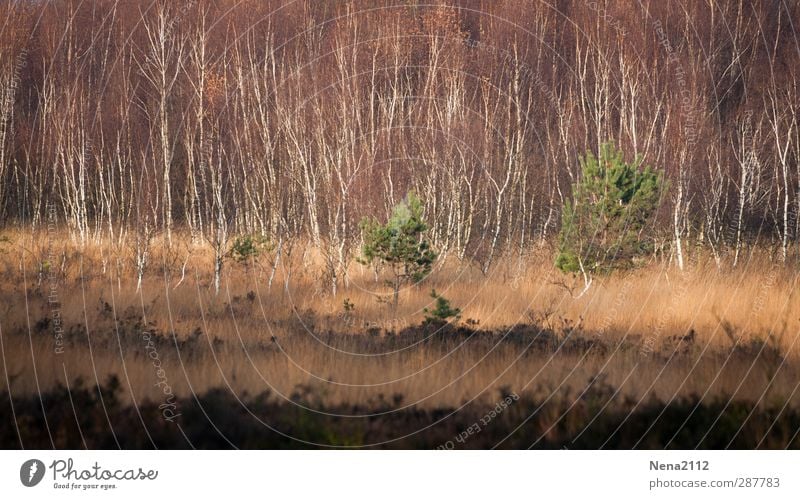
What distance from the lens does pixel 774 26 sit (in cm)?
1266

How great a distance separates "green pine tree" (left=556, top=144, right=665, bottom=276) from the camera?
11078 millimetres

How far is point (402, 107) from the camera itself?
15.3 m

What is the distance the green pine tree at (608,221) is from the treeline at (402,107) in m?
2.42

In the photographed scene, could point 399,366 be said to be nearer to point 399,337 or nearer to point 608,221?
point 399,337

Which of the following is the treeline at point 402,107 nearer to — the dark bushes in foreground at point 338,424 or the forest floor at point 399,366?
the forest floor at point 399,366

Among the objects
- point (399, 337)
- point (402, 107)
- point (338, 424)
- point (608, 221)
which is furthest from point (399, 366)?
point (402, 107)

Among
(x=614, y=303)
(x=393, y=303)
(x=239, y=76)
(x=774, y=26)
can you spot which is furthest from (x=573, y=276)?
(x=239, y=76)

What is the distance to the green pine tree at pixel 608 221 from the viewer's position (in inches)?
436

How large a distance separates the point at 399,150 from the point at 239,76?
11.9 ft
